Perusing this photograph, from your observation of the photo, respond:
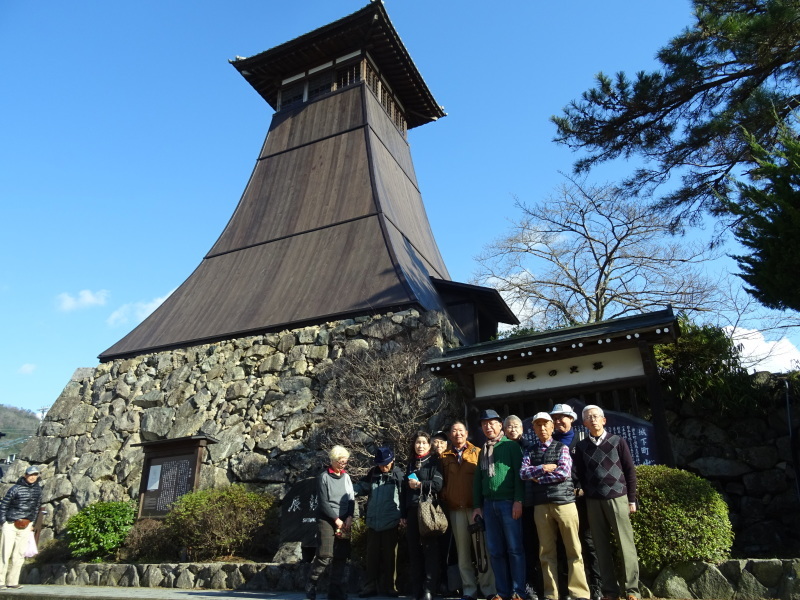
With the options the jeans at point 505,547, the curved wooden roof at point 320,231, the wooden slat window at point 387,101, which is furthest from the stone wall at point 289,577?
the wooden slat window at point 387,101

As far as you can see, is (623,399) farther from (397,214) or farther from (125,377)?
(125,377)

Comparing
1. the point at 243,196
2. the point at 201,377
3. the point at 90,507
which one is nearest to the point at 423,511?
the point at 90,507

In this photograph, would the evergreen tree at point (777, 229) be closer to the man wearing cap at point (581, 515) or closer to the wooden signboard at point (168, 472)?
the man wearing cap at point (581, 515)

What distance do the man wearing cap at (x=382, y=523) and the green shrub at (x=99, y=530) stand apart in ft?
18.7

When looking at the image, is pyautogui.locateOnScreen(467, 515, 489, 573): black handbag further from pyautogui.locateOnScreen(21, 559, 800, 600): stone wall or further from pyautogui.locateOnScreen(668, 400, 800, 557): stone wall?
pyautogui.locateOnScreen(668, 400, 800, 557): stone wall

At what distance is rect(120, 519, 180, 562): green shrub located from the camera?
8812mm

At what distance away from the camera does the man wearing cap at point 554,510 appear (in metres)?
4.11

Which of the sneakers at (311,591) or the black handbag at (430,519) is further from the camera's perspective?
the sneakers at (311,591)

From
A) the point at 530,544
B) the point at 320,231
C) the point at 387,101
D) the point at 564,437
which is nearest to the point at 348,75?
the point at 387,101

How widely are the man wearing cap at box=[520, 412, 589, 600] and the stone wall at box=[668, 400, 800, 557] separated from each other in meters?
3.87

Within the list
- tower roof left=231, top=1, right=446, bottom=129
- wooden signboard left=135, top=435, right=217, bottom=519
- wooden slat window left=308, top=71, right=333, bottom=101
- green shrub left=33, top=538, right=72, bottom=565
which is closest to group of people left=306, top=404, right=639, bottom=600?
wooden signboard left=135, top=435, right=217, bottom=519

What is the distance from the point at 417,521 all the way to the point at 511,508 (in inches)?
32.4

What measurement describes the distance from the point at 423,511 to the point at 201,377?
27.4ft

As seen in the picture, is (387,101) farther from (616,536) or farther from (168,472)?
(616,536)
